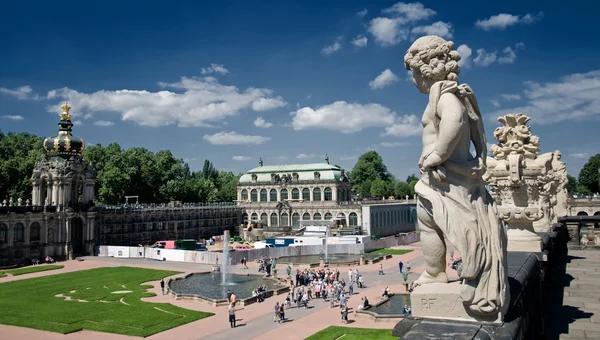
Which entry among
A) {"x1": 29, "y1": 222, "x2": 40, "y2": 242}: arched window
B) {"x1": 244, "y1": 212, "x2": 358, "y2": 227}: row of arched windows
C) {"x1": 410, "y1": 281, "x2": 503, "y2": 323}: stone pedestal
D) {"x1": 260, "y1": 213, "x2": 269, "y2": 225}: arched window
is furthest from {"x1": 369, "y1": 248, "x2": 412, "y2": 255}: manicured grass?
{"x1": 410, "y1": 281, "x2": 503, "y2": 323}: stone pedestal

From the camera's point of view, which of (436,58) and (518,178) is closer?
(436,58)

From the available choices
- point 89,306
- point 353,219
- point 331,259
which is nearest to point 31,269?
point 89,306

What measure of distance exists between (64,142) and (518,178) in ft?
191

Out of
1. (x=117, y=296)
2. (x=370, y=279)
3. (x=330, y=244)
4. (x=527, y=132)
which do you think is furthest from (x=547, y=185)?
(x=330, y=244)

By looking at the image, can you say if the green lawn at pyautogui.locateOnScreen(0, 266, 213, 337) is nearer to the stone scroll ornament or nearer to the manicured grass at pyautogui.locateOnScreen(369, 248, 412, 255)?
the stone scroll ornament

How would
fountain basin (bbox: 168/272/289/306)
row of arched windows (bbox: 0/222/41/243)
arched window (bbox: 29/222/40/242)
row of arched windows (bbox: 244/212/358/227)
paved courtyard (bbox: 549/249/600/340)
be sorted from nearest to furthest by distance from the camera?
paved courtyard (bbox: 549/249/600/340)
fountain basin (bbox: 168/272/289/306)
row of arched windows (bbox: 0/222/41/243)
arched window (bbox: 29/222/40/242)
row of arched windows (bbox: 244/212/358/227)

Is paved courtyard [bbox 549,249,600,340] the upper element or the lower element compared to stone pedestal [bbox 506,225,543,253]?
lower

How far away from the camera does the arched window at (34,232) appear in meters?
54.4

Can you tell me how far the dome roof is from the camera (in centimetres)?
5994

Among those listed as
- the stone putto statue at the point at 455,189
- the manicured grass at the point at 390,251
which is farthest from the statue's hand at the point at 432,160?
the manicured grass at the point at 390,251

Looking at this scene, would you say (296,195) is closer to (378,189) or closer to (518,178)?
(378,189)

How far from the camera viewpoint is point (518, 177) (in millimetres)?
12898

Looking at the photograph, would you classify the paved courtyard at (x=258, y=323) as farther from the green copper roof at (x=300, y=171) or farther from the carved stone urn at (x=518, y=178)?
the green copper roof at (x=300, y=171)

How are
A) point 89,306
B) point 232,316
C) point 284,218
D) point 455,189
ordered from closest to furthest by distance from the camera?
point 455,189 < point 232,316 < point 89,306 < point 284,218
